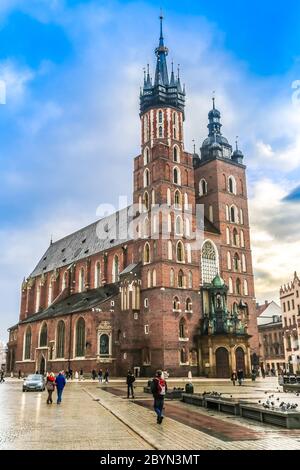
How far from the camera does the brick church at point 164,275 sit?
169 ft

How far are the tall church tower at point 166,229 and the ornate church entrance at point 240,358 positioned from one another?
184 inches

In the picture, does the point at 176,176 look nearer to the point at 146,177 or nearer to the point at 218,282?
the point at 146,177

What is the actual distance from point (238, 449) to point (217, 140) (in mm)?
60783

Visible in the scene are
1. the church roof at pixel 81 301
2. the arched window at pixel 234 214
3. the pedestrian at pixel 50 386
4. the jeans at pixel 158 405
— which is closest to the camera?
the jeans at pixel 158 405

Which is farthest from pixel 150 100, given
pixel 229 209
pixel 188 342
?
pixel 188 342

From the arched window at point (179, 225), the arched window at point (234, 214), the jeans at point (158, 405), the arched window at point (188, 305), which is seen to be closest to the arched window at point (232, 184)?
the arched window at point (234, 214)

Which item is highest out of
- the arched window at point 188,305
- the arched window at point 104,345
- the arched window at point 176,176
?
the arched window at point 176,176

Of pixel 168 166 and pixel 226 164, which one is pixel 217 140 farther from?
pixel 168 166

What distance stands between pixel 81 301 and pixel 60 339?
556cm

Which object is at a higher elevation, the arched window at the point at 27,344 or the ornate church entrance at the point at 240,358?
the arched window at the point at 27,344

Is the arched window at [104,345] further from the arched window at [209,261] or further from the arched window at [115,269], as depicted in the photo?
the arched window at [209,261]

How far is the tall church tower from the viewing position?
50969 millimetres
